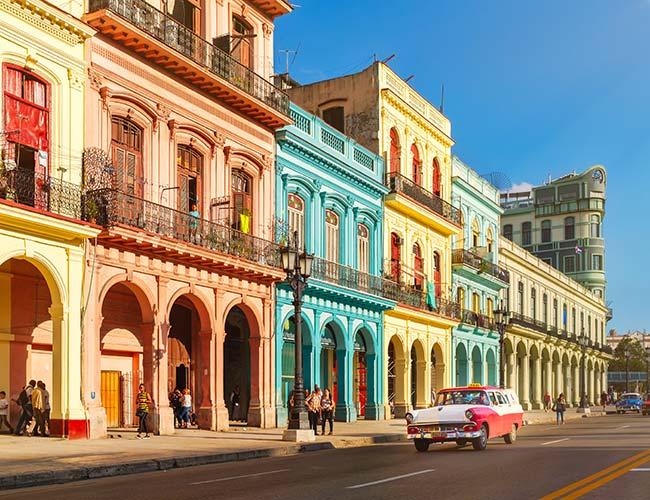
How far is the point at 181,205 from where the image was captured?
27312 mm

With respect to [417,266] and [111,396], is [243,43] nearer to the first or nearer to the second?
[111,396]

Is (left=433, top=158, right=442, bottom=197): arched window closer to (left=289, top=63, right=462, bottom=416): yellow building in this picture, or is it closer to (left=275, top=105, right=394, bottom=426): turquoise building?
(left=289, top=63, right=462, bottom=416): yellow building

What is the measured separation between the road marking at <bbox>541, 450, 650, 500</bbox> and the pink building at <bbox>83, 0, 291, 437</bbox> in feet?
39.4

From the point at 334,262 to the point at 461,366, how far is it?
56.4 ft

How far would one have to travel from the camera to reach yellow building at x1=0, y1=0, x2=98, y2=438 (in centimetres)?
2148

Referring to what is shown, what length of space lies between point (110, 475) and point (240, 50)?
1799 centimetres

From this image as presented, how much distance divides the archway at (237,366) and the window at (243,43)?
26.2ft

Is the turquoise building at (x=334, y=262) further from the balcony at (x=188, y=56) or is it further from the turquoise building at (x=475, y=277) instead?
the turquoise building at (x=475, y=277)

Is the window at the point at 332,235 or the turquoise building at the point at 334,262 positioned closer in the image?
the turquoise building at the point at 334,262

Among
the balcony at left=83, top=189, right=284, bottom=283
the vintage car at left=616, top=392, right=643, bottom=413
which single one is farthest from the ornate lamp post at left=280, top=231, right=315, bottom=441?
A: the vintage car at left=616, top=392, right=643, bottom=413

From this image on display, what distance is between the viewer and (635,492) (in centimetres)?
1198

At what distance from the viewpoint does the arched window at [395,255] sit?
4165 cm

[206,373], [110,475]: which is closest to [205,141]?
[206,373]

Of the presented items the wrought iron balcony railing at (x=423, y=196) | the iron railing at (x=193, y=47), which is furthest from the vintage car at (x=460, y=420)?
the wrought iron balcony railing at (x=423, y=196)
